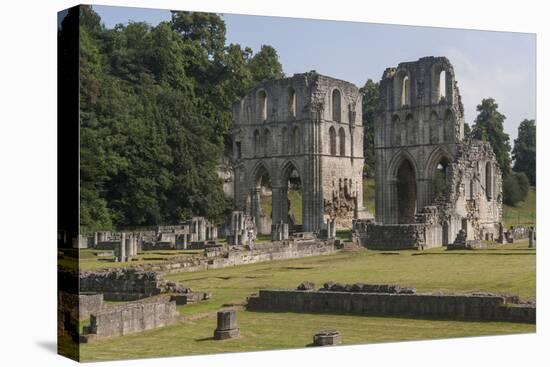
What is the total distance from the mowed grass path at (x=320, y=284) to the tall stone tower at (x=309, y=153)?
972 cm

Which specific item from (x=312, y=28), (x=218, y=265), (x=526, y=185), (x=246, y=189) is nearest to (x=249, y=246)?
(x=218, y=265)

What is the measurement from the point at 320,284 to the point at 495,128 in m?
7.31

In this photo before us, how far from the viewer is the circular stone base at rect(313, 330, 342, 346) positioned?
635 inches

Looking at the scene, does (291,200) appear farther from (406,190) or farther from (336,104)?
(336,104)

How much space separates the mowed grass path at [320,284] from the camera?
615 inches

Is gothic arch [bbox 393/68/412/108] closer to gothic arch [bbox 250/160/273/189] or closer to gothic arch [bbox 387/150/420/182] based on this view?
gothic arch [bbox 387/150/420/182]

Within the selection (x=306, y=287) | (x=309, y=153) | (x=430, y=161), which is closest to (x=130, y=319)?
(x=306, y=287)

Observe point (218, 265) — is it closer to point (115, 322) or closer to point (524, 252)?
point (524, 252)

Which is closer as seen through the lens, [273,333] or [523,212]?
[273,333]

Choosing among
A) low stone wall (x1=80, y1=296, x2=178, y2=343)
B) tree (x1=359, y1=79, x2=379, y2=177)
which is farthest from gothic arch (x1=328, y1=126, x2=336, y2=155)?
low stone wall (x1=80, y1=296, x2=178, y2=343)

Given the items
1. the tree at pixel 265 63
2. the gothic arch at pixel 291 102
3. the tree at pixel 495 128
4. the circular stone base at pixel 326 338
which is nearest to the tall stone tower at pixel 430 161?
the tree at pixel 495 128

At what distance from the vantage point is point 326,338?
1614cm

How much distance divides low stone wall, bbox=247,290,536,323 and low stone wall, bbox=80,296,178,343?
1.67 m

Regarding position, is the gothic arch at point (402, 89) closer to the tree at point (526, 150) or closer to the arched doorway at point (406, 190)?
the arched doorway at point (406, 190)
